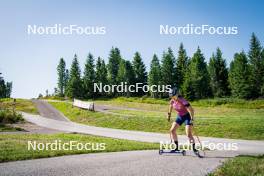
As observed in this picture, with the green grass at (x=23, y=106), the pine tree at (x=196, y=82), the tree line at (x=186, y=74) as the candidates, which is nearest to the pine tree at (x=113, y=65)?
the tree line at (x=186, y=74)

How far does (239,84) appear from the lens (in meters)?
74.6

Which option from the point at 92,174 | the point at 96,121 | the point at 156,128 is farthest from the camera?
the point at 96,121

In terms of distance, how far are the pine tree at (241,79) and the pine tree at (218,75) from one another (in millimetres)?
5315

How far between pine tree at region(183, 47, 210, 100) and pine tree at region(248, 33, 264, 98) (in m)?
12.3

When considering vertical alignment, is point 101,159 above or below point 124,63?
below

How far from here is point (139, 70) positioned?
9206 cm

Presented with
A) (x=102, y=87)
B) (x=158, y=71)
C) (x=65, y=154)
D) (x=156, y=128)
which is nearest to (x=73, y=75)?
(x=102, y=87)

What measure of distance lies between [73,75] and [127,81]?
20.0 meters

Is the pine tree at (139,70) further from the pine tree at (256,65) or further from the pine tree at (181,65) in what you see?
the pine tree at (256,65)

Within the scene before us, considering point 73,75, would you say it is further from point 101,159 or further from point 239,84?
point 101,159

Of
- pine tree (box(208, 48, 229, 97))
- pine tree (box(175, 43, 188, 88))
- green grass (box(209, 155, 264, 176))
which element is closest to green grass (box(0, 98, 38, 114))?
green grass (box(209, 155, 264, 176))

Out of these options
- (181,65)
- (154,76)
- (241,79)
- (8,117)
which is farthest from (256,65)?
(8,117)

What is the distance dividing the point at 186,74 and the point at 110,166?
76.1m

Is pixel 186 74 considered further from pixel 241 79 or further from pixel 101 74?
pixel 101 74
